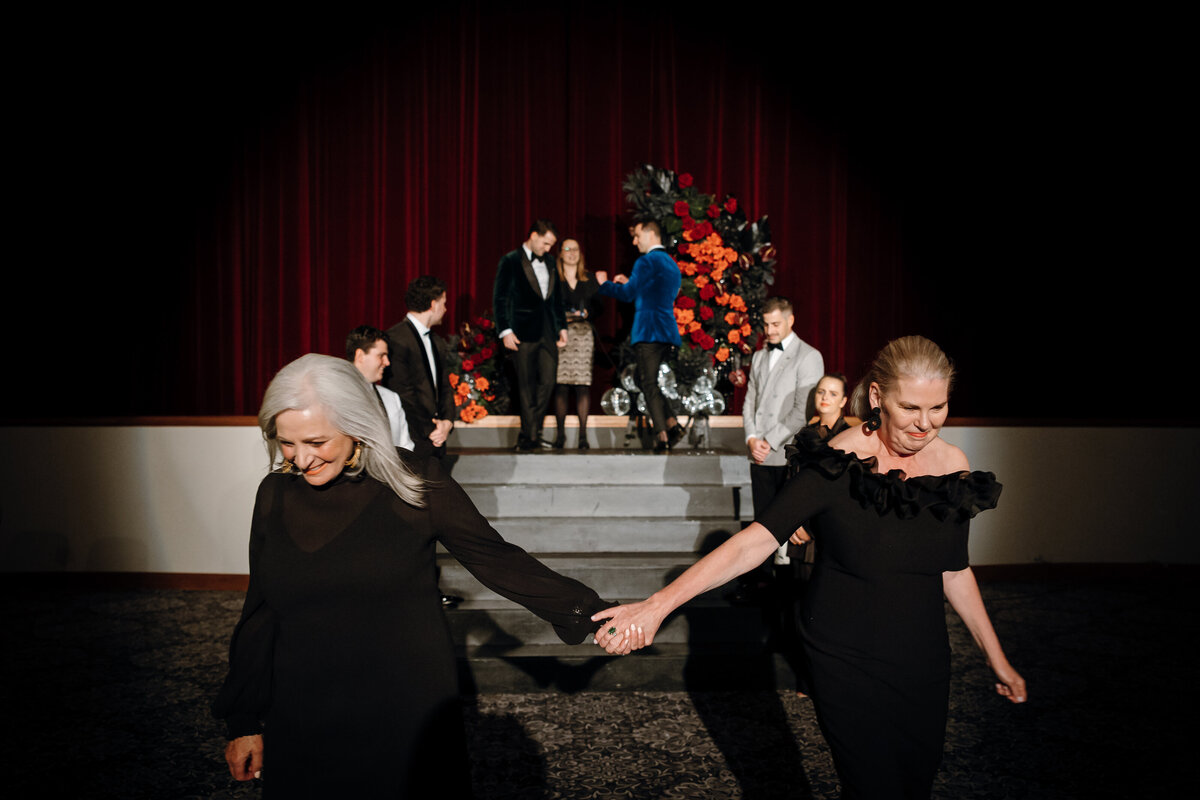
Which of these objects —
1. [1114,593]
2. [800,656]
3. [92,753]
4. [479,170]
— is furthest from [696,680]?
[479,170]

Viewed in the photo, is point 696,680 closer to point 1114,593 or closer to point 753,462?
point 753,462

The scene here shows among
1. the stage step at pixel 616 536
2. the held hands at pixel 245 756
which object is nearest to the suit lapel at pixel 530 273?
the stage step at pixel 616 536

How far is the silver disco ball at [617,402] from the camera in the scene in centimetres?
755

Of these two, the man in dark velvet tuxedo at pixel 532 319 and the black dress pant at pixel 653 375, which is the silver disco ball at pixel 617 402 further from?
the black dress pant at pixel 653 375

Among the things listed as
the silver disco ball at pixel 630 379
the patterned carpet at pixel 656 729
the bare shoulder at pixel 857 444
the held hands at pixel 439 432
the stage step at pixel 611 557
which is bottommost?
the patterned carpet at pixel 656 729

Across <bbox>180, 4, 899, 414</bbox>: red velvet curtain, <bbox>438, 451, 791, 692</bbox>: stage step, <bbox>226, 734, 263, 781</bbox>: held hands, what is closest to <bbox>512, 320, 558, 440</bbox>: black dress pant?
<bbox>438, 451, 791, 692</bbox>: stage step

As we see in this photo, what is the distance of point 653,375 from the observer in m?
6.33

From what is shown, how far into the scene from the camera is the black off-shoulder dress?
1976 mm

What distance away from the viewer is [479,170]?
29.1ft

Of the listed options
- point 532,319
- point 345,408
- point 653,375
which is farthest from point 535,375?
point 345,408

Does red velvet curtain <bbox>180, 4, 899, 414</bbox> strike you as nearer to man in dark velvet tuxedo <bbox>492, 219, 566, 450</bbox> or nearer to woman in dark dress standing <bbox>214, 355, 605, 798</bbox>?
man in dark velvet tuxedo <bbox>492, 219, 566, 450</bbox>

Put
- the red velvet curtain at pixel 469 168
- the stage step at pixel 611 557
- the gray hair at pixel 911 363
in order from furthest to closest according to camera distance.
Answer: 1. the red velvet curtain at pixel 469 168
2. the stage step at pixel 611 557
3. the gray hair at pixel 911 363

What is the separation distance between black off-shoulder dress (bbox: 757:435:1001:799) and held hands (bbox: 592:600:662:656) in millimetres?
379

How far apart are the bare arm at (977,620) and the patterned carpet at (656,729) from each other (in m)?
1.25
